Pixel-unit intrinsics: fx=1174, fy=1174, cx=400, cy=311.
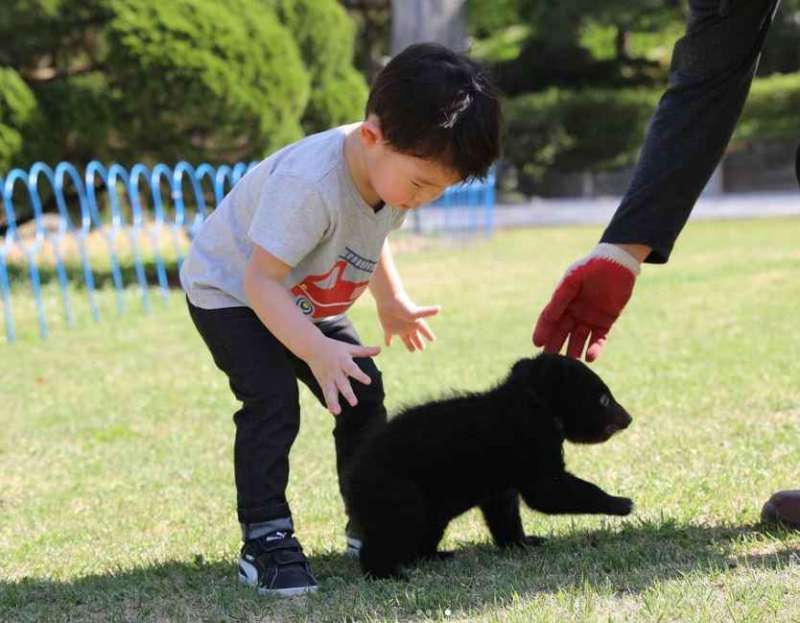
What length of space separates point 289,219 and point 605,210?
19584 mm

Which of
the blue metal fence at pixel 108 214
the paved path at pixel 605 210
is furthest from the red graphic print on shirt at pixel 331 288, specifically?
the paved path at pixel 605 210

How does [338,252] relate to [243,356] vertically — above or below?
above

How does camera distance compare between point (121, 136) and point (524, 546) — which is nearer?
point (524, 546)

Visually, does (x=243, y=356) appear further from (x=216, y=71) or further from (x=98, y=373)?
(x=216, y=71)

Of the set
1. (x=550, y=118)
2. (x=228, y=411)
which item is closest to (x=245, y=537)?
(x=228, y=411)

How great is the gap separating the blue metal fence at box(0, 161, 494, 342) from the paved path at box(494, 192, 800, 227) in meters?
2.96

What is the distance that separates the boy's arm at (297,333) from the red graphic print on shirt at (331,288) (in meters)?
0.18

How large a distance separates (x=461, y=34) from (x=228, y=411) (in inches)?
551

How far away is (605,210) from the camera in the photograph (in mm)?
21922

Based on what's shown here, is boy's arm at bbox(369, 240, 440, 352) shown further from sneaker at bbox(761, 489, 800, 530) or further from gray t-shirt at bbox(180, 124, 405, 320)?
sneaker at bbox(761, 489, 800, 530)

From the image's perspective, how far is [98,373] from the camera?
22.6ft

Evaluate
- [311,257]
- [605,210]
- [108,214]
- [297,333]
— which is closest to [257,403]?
[297,333]

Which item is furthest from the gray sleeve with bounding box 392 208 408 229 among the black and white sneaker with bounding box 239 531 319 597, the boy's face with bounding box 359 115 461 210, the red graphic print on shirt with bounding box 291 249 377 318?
the black and white sneaker with bounding box 239 531 319 597

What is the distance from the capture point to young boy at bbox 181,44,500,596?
2.75 meters
